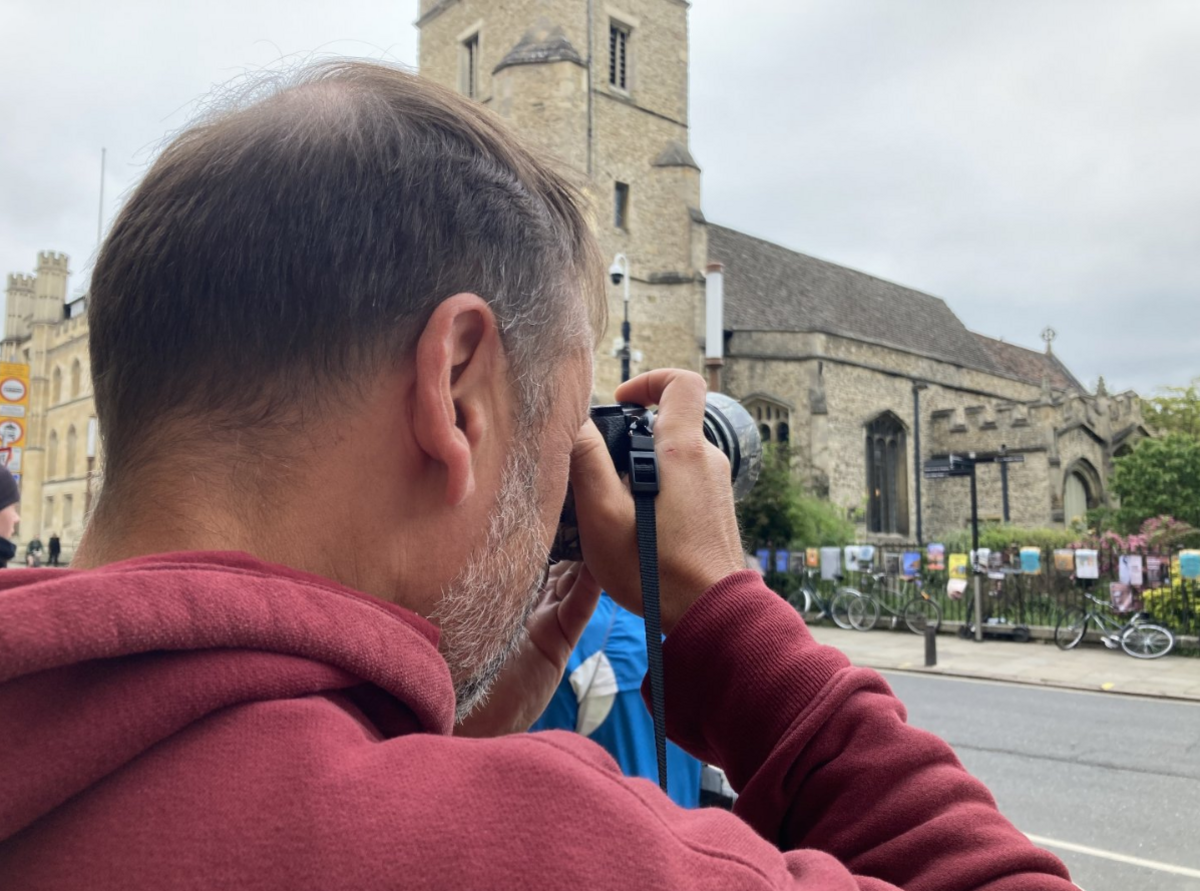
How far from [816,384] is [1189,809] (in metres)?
23.2

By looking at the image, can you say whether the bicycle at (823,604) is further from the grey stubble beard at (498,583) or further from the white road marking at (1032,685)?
the grey stubble beard at (498,583)

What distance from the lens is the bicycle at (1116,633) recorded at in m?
13.4

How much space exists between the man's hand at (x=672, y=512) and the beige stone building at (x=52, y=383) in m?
43.2

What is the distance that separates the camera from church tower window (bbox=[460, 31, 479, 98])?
27.9 metres

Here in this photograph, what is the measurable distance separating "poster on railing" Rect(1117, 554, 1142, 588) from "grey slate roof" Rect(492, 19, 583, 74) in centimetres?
1856

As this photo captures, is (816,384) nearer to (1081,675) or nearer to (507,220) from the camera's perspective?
(1081,675)

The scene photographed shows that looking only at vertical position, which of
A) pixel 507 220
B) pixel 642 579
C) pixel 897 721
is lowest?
pixel 897 721

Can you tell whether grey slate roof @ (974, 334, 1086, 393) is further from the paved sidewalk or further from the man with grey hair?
the man with grey hair

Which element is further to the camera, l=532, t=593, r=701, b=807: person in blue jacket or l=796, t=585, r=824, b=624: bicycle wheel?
l=796, t=585, r=824, b=624: bicycle wheel

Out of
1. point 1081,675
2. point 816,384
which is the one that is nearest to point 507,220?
point 1081,675

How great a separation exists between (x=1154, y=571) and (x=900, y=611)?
453 centimetres

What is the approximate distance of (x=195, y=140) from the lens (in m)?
0.94

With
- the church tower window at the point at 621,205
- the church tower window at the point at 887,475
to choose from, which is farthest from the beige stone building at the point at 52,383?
the church tower window at the point at 887,475

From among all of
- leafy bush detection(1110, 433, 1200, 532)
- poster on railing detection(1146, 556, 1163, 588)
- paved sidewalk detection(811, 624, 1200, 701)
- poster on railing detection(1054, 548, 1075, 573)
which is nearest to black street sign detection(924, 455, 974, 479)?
poster on railing detection(1054, 548, 1075, 573)
